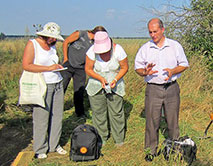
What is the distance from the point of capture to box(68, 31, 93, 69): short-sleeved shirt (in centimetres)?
499

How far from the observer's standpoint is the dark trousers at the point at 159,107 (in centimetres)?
324

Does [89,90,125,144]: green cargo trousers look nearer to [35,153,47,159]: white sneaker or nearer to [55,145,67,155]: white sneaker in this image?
[55,145,67,155]: white sneaker

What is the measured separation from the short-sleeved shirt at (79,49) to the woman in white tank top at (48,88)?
1.48 meters

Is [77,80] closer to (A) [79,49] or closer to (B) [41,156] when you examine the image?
(A) [79,49]

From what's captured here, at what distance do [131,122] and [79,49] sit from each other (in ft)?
6.22

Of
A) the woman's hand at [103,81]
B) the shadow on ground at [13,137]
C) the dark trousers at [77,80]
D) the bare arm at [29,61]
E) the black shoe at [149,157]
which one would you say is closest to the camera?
the bare arm at [29,61]

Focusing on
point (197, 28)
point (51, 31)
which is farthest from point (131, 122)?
point (197, 28)

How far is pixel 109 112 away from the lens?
3.88 metres

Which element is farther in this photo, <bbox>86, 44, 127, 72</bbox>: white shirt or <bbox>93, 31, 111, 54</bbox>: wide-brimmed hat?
<bbox>86, 44, 127, 72</bbox>: white shirt

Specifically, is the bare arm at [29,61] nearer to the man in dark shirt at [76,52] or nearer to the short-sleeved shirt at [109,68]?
the short-sleeved shirt at [109,68]

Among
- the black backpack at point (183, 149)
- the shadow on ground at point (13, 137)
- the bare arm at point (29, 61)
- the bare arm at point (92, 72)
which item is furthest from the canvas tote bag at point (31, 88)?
the black backpack at point (183, 149)

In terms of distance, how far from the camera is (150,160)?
339cm

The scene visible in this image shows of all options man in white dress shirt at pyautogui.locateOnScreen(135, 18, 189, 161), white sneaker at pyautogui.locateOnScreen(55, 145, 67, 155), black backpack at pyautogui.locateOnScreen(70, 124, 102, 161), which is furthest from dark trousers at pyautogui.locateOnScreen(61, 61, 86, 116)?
man in white dress shirt at pyautogui.locateOnScreen(135, 18, 189, 161)

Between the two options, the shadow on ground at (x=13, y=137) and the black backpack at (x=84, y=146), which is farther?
the shadow on ground at (x=13, y=137)
